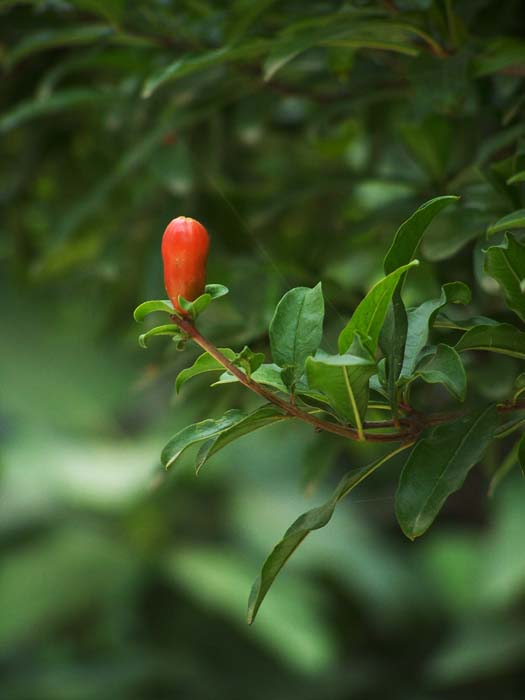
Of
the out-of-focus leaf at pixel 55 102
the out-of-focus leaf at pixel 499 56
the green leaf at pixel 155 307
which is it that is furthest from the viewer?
the out-of-focus leaf at pixel 55 102

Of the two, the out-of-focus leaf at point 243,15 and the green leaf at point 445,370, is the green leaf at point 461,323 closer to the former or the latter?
the green leaf at point 445,370

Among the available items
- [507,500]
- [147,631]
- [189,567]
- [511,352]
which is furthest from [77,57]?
[147,631]

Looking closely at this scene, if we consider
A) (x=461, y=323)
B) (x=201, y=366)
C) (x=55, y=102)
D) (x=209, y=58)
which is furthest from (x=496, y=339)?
(x=55, y=102)

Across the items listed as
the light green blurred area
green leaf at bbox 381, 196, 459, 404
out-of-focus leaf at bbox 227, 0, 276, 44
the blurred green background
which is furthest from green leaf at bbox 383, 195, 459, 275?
the light green blurred area

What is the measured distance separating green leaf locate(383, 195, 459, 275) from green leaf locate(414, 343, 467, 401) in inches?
1.6

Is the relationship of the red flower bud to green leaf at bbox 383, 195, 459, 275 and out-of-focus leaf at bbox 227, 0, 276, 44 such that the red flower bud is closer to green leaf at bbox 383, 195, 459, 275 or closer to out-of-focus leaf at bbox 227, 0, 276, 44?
green leaf at bbox 383, 195, 459, 275

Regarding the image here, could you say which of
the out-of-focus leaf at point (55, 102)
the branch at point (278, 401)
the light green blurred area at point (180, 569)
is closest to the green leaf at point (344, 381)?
the branch at point (278, 401)

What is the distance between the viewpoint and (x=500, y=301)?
70 cm

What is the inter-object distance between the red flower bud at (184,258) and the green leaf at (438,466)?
120mm

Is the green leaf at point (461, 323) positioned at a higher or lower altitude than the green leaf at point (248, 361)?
lower

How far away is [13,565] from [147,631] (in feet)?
1.12

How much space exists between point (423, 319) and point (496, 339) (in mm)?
32

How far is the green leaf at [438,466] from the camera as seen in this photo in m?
0.42

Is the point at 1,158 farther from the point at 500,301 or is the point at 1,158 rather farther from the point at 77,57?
the point at 500,301
